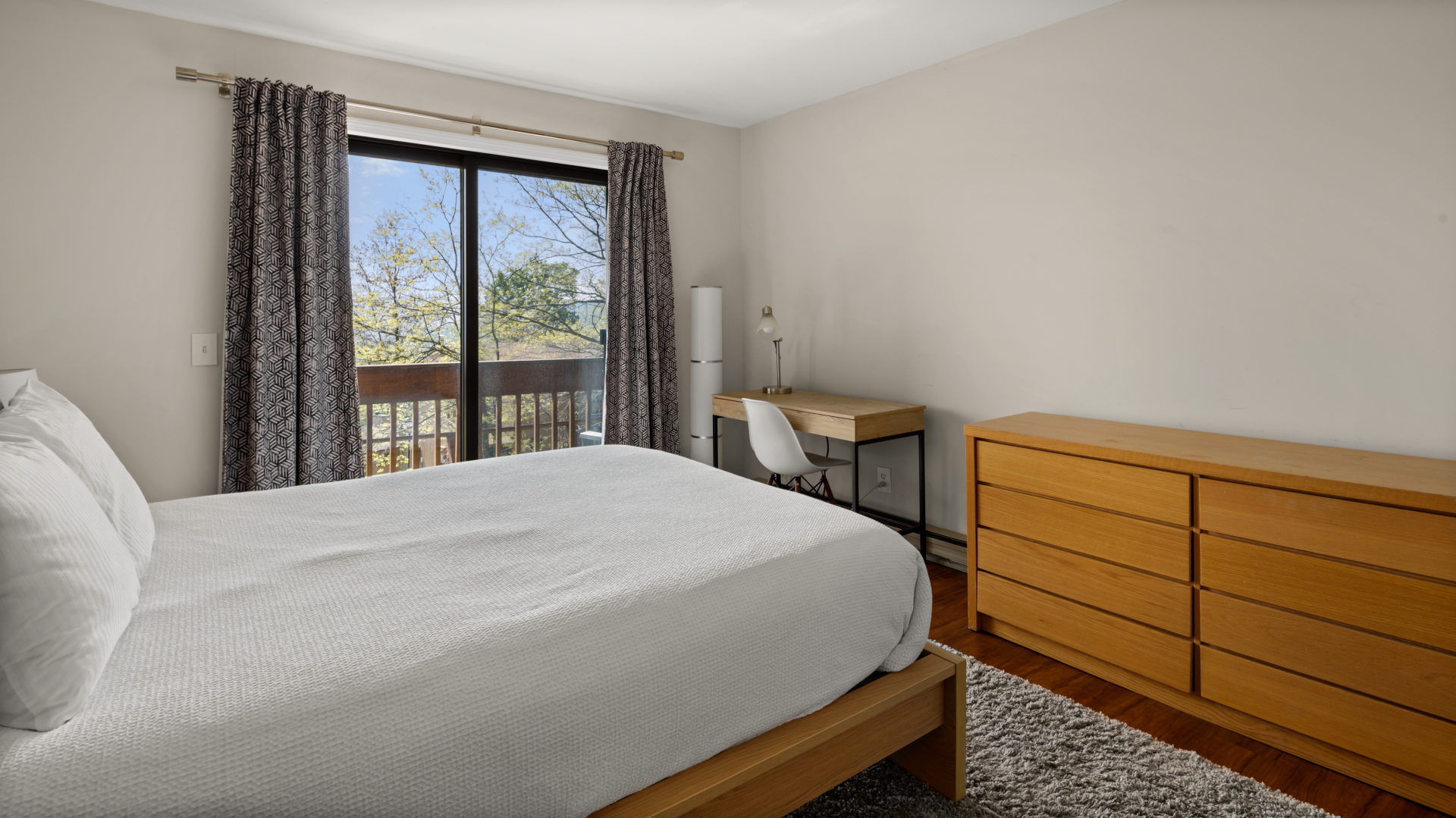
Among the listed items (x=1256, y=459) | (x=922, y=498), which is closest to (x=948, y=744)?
(x=1256, y=459)

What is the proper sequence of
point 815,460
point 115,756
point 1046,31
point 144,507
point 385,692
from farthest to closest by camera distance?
point 815,460, point 1046,31, point 144,507, point 385,692, point 115,756

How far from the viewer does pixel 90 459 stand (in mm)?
1512

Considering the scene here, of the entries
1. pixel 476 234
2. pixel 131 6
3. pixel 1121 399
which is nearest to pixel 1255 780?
pixel 1121 399

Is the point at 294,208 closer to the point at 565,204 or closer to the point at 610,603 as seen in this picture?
the point at 565,204

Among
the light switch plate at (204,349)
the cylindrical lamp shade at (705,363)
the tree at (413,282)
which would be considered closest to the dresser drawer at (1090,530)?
the cylindrical lamp shade at (705,363)

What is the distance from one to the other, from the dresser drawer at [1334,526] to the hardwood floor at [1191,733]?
23.0 inches

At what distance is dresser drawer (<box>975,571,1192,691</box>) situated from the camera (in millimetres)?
2155

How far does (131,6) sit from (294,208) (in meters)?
0.87

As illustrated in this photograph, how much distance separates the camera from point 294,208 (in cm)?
304

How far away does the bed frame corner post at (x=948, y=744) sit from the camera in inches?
67.6

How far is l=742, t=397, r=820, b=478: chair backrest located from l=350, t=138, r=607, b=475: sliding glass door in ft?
3.52

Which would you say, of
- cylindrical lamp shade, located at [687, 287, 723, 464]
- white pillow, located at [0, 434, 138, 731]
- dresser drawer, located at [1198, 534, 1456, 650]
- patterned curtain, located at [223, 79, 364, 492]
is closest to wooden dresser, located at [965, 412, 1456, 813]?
dresser drawer, located at [1198, 534, 1456, 650]

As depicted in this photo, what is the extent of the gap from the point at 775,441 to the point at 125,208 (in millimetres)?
2810

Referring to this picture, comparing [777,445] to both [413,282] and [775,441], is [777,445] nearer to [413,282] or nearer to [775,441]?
[775,441]
